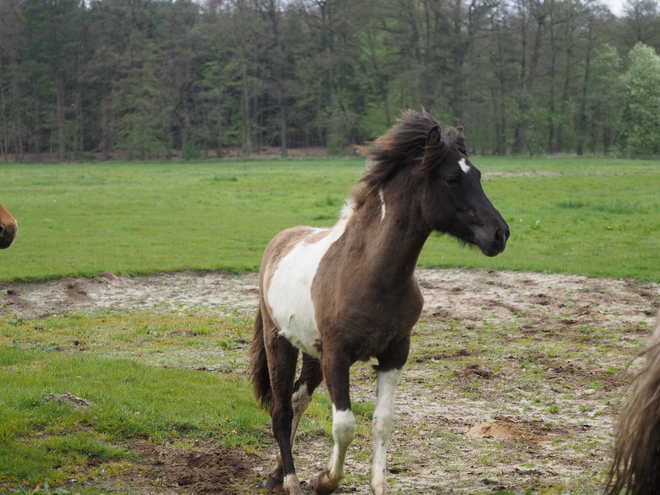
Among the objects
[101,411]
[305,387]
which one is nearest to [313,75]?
[101,411]

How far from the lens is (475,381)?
7309mm

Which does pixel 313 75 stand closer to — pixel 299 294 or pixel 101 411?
pixel 101 411

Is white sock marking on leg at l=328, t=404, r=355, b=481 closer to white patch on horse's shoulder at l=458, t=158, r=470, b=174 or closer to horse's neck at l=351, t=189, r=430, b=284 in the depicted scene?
horse's neck at l=351, t=189, r=430, b=284

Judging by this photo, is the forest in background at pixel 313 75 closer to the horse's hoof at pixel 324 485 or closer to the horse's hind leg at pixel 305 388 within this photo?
the horse's hind leg at pixel 305 388

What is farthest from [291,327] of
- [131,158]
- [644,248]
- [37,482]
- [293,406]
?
[131,158]

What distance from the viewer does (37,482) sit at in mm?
4547

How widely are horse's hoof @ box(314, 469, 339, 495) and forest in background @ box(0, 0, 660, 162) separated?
162 ft

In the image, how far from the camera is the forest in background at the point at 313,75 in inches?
2103

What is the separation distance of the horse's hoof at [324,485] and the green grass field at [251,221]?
909 cm

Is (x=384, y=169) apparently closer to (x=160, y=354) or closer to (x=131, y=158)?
(x=160, y=354)

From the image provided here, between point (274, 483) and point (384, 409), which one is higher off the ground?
point (384, 409)

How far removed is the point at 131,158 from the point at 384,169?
62.1 meters

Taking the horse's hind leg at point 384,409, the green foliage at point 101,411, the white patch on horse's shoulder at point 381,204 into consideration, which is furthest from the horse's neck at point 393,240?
the green foliage at point 101,411

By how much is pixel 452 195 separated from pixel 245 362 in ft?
14.4
